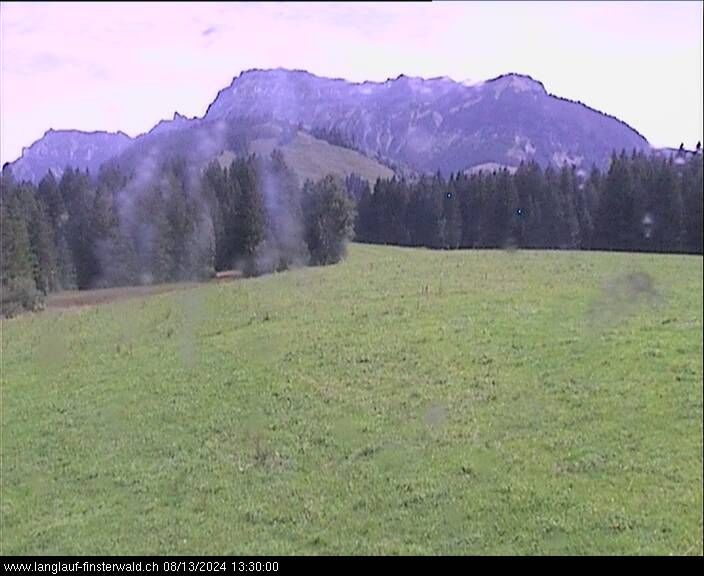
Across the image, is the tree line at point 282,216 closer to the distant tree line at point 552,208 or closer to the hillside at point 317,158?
the distant tree line at point 552,208

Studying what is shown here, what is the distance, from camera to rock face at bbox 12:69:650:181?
5789 millimetres

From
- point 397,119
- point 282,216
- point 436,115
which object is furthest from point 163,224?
point 436,115

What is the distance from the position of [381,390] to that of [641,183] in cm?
272

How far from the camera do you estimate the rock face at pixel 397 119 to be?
5.79 meters

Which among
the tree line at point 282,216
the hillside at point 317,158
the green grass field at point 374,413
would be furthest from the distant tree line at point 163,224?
the green grass field at point 374,413

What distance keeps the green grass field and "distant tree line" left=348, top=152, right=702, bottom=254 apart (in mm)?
224

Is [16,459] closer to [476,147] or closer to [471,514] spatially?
[471,514]

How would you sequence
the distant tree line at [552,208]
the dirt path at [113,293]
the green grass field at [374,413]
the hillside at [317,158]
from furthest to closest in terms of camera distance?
the hillside at [317,158] < the dirt path at [113,293] < the distant tree line at [552,208] < the green grass field at [374,413]

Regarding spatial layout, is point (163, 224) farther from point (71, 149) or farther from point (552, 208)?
point (552, 208)

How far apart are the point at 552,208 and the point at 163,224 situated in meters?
5.20

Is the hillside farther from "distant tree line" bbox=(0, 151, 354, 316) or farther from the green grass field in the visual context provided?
the green grass field

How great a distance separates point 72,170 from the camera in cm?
724

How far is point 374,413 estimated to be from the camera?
6387mm

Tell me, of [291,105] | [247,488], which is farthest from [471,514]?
[291,105]
